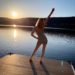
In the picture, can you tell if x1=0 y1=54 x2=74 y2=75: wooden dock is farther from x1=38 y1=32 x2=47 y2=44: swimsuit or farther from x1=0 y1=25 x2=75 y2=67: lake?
x1=0 y1=25 x2=75 y2=67: lake

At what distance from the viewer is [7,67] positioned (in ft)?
12.7

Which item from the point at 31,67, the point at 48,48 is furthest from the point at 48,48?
the point at 31,67

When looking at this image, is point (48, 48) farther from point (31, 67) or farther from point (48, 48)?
point (31, 67)

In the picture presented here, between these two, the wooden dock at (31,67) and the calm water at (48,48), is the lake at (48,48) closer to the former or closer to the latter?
the calm water at (48,48)

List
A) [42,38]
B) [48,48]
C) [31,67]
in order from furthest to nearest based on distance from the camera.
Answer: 1. [48,48]
2. [42,38]
3. [31,67]

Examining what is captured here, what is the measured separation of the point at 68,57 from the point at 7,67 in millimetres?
5511

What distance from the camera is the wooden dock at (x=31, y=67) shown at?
362 cm

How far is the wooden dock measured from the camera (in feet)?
11.9

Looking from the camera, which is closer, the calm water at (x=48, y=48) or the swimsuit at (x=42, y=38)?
the swimsuit at (x=42, y=38)

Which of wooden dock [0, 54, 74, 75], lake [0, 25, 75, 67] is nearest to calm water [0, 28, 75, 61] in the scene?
lake [0, 25, 75, 67]

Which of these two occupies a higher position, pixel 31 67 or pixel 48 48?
pixel 31 67

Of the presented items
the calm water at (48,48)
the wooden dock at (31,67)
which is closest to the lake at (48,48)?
the calm water at (48,48)

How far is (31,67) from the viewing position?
3.96m

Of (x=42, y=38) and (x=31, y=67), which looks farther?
(x=42, y=38)
